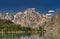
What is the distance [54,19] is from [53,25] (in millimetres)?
8543

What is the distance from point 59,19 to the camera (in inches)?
7042

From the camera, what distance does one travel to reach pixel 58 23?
580 feet

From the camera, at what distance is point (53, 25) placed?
177 metres

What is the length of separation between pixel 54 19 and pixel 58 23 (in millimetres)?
7813

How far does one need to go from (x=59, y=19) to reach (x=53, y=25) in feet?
25.5

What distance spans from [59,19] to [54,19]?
232 inches

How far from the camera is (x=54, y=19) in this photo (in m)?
183
